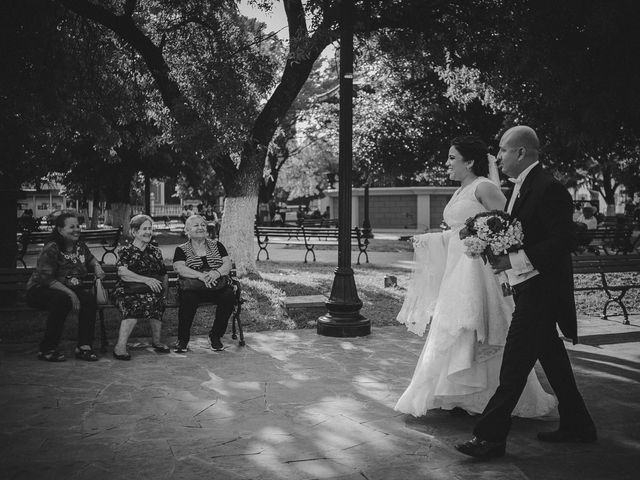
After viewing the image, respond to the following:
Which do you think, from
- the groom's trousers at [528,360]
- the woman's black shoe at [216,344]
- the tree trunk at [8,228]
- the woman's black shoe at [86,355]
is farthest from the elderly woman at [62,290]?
the groom's trousers at [528,360]

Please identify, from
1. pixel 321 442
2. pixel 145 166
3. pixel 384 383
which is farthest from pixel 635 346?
pixel 145 166

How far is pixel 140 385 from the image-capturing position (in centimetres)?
570

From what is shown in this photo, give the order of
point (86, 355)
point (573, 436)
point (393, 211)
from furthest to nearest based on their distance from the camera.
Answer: point (393, 211), point (86, 355), point (573, 436)

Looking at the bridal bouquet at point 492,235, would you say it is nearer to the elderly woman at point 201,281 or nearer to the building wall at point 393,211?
the elderly woman at point 201,281

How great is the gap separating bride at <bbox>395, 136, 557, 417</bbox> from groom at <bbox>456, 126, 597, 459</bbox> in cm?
49

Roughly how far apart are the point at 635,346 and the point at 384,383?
11.3 feet

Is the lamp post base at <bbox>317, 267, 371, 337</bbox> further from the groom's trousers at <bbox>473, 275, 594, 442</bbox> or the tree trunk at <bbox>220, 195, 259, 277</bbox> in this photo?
the tree trunk at <bbox>220, 195, 259, 277</bbox>

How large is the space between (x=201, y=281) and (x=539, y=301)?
4.20 m

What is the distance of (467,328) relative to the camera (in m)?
4.55

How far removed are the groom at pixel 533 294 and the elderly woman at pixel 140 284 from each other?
13.5 ft

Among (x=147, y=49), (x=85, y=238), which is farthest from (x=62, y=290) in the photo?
(x=85, y=238)

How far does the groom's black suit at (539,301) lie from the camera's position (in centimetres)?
392

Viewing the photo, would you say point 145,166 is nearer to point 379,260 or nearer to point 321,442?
point 379,260

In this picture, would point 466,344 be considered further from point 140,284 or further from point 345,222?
point 140,284
